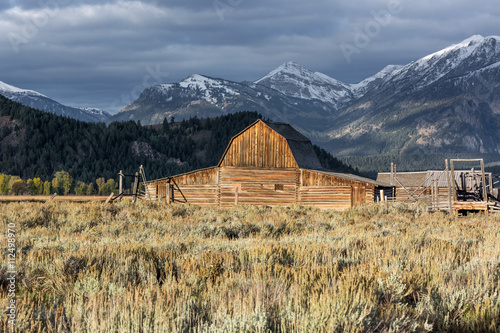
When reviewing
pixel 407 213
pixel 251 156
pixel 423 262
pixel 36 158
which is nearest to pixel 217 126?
pixel 36 158

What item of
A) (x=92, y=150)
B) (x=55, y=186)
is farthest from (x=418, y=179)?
(x=92, y=150)

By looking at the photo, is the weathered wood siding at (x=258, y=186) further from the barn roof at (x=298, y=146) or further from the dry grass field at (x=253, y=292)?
the dry grass field at (x=253, y=292)

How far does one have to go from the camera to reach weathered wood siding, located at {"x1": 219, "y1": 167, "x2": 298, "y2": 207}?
3888 centimetres

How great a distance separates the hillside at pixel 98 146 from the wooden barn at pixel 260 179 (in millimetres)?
66533

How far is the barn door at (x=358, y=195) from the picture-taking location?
36.3 m

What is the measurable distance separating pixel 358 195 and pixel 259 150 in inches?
357

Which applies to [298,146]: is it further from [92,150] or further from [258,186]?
[92,150]

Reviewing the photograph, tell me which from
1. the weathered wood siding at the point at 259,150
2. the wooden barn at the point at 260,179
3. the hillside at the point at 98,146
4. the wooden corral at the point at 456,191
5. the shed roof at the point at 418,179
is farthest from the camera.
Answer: the hillside at the point at 98,146

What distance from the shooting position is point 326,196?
37.5m

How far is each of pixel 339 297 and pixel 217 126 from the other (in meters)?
145

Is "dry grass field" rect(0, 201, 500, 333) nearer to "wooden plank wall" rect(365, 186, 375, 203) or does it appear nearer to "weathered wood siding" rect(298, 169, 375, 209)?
"wooden plank wall" rect(365, 186, 375, 203)

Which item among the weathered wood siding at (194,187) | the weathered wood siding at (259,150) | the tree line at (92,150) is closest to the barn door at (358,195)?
the weathered wood siding at (259,150)

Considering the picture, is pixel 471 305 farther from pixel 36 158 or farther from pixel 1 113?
pixel 1 113

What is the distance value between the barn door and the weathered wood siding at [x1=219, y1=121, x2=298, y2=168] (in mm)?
5352
